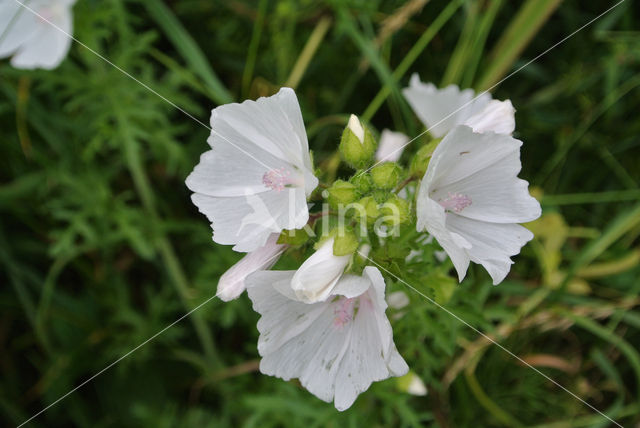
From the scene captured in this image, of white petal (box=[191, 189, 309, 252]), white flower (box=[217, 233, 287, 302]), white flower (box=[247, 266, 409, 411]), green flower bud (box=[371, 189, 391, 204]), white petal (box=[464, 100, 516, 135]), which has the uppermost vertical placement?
white petal (box=[464, 100, 516, 135])

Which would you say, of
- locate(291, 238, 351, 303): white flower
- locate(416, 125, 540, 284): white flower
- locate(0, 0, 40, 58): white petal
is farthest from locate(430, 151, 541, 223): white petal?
locate(0, 0, 40, 58): white petal

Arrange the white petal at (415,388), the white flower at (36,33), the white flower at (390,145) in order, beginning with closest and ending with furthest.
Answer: the white petal at (415,388) → the white flower at (390,145) → the white flower at (36,33)

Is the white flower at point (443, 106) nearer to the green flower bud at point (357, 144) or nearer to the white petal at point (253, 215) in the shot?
the green flower bud at point (357, 144)

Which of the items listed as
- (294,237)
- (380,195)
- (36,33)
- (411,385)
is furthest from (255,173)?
(36,33)

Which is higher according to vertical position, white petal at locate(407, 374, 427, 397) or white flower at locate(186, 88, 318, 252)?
white flower at locate(186, 88, 318, 252)

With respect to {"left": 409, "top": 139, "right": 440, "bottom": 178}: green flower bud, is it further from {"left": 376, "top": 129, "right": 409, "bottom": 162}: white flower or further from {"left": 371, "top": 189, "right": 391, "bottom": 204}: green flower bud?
{"left": 376, "top": 129, "right": 409, "bottom": 162}: white flower

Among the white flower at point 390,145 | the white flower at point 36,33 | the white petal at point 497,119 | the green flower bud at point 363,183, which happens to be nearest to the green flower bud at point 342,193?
the green flower bud at point 363,183
